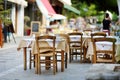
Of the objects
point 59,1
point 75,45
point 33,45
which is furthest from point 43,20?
point 33,45

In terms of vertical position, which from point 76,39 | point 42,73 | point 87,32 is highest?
point 87,32

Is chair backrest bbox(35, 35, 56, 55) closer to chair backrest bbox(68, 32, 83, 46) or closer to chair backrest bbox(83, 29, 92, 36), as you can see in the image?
chair backrest bbox(68, 32, 83, 46)

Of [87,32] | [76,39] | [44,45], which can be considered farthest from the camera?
[87,32]

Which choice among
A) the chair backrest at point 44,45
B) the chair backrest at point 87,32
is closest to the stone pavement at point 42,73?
the chair backrest at point 44,45

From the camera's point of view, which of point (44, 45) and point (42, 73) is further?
point (42, 73)

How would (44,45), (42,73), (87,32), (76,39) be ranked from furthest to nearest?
(87,32) → (76,39) → (42,73) → (44,45)

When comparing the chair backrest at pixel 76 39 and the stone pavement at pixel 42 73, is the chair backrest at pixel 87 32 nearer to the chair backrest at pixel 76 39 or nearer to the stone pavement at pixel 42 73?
the chair backrest at pixel 76 39

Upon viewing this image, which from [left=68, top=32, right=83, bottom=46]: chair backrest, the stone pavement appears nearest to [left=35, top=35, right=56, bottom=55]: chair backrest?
the stone pavement

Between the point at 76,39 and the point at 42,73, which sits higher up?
the point at 76,39

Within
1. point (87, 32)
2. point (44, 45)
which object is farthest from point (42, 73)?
point (87, 32)

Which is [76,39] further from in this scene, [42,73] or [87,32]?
[42,73]

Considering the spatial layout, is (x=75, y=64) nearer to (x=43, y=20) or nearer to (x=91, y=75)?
(x=91, y=75)

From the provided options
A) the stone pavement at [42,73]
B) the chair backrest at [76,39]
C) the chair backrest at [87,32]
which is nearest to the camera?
the stone pavement at [42,73]

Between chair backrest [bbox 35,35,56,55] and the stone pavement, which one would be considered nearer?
the stone pavement
